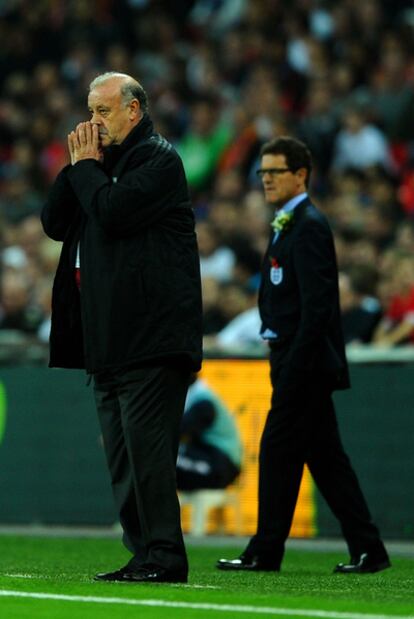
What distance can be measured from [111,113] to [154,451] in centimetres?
146

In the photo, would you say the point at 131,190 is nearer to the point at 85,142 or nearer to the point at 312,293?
the point at 85,142

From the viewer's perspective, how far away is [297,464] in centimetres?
866

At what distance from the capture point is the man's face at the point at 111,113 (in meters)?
7.16

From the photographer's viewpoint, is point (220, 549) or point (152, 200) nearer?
point (152, 200)

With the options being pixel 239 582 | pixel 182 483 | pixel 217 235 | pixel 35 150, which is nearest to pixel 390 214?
pixel 217 235

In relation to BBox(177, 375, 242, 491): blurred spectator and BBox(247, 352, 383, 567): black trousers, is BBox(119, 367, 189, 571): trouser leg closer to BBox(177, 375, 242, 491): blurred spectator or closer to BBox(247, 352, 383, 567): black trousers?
BBox(247, 352, 383, 567): black trousers

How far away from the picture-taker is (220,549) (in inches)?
433

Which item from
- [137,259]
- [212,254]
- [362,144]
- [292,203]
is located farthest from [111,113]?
[362,144]

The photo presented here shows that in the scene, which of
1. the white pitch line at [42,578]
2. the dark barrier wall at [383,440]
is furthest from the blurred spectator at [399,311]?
the white pitch line at [42,578]

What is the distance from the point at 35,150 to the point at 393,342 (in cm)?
909

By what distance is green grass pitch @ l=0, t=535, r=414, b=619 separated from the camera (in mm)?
5902

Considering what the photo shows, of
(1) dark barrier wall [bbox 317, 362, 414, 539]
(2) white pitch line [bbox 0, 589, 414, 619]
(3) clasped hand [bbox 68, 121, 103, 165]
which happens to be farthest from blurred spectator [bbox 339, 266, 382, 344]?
(2) white pitch line [bbox 0, 589, 414, 619]

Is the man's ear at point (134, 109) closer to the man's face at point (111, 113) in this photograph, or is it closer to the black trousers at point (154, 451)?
→ the man's face at point (111, 113)

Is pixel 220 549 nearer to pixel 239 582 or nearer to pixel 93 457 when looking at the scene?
pixel 93 457
